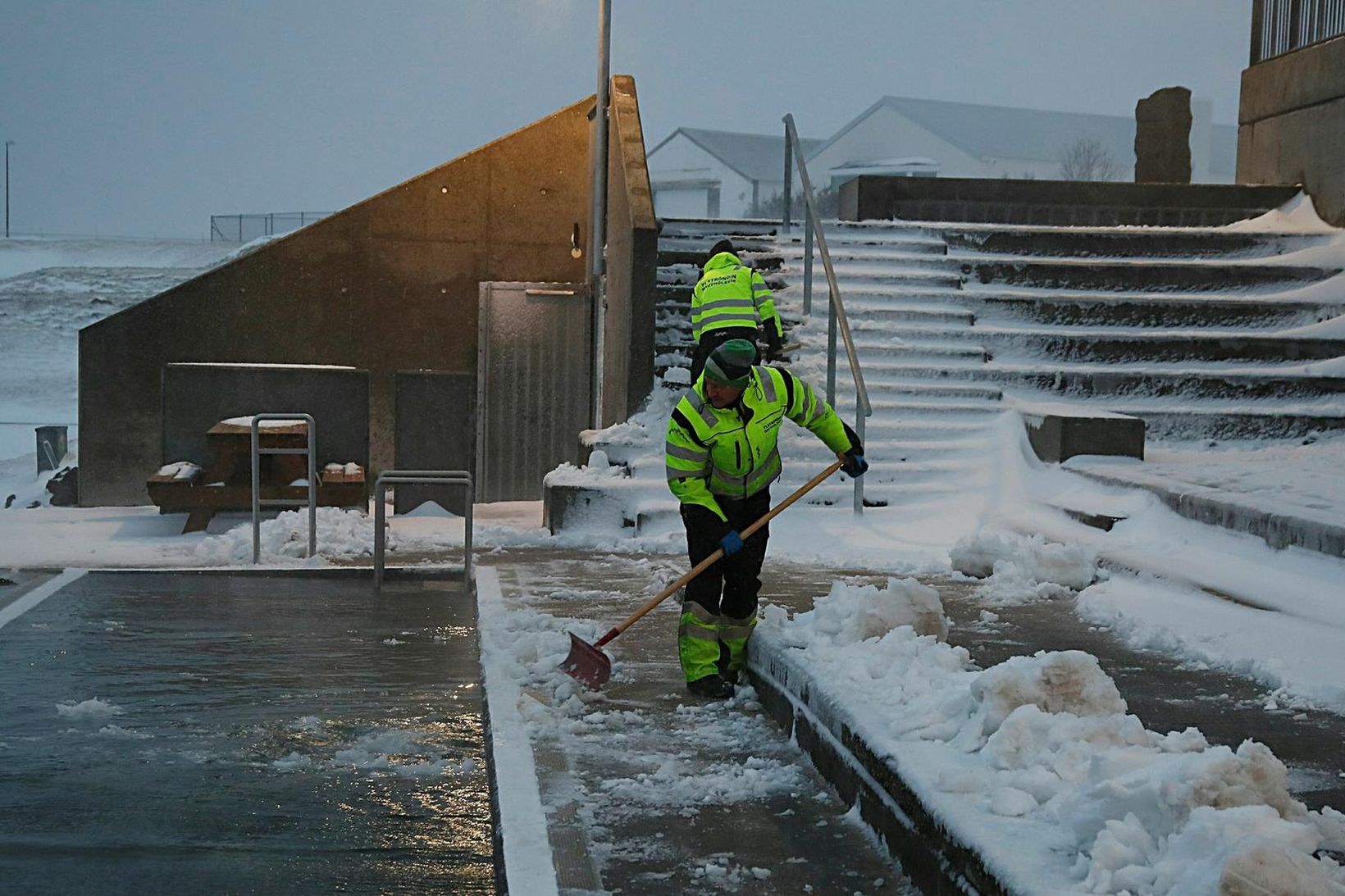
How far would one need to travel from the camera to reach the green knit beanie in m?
6.05

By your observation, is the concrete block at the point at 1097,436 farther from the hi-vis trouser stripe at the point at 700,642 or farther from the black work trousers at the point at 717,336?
the hi-vis trouser stripe at the point at 700,642

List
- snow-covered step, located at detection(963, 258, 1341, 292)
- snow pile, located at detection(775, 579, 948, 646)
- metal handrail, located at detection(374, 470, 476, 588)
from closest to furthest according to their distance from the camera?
snow pile, located at detection(775, 579, 948, 646) → metal handrail, located at detection(374, 470, 476, 588) → snow-covered step, located at detection(963, 258, 1341, 292)

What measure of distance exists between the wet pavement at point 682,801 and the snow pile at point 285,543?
4607 mm

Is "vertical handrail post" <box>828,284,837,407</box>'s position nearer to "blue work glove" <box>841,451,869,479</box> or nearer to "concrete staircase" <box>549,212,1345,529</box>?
"concrete staircase" <box>549,212,1345,529</box>

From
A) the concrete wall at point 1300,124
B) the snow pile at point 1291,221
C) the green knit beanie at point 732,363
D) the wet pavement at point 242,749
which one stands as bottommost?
the wet pavement at point 242,749

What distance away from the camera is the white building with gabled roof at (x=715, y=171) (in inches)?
2013

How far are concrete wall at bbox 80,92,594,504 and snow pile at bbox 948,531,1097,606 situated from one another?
27.9ft

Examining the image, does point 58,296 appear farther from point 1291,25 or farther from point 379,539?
point 379,539

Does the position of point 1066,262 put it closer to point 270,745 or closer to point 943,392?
point 943,392

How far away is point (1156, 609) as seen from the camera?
7.32 m

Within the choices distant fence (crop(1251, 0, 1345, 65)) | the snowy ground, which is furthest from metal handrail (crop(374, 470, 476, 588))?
the snowy ground

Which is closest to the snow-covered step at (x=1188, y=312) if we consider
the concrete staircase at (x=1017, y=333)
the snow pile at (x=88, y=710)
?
the concrete staircase at (x=1017, y=333)

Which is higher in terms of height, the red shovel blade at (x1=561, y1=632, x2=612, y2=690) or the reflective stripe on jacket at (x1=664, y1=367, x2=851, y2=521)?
the reflective stripe on jacket at (x1=664, y1=367, x2=851, y2=521)

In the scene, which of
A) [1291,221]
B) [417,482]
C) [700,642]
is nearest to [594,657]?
[700,642]
